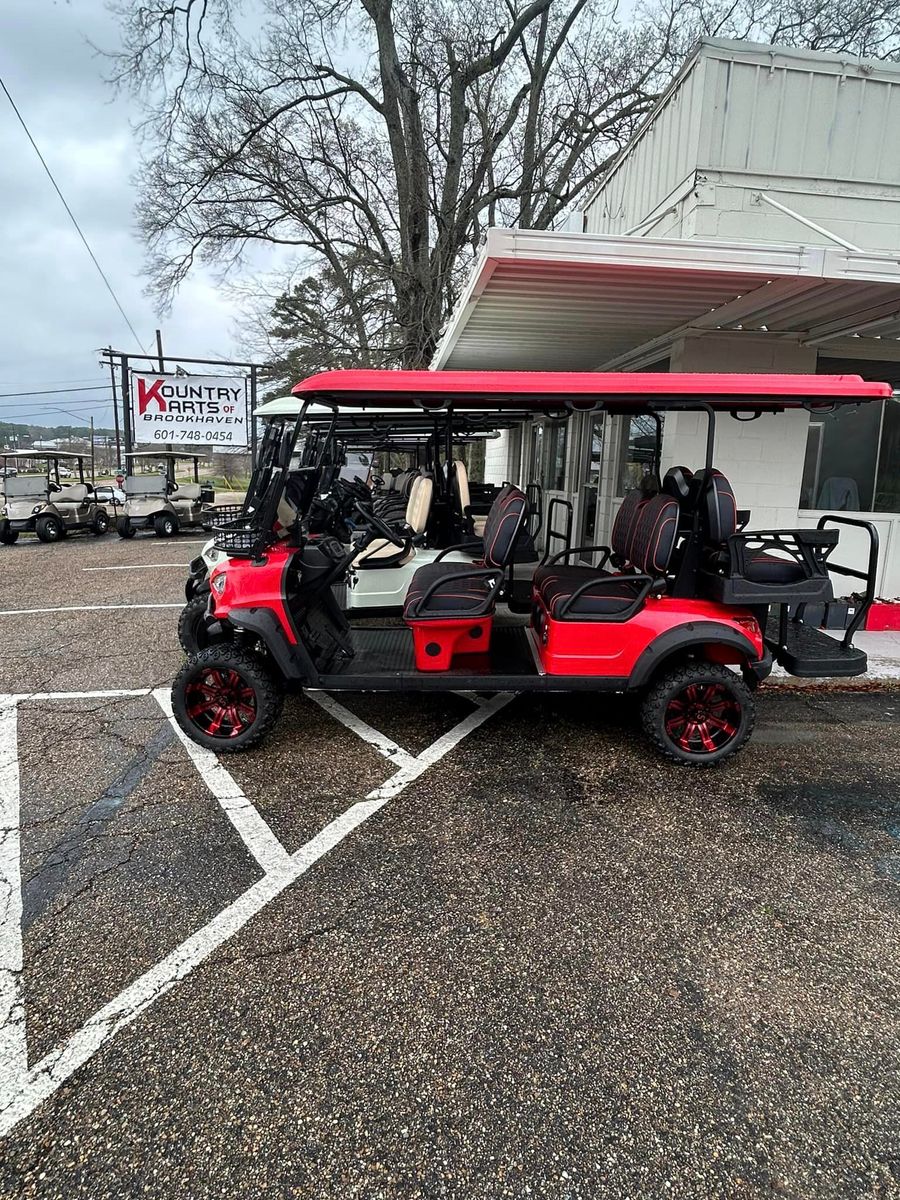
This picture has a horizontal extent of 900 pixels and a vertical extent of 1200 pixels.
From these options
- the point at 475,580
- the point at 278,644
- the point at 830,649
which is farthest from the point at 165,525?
the point at 830,649

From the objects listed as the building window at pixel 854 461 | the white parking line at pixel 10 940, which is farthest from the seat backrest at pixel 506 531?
the building window at pixel 854 461

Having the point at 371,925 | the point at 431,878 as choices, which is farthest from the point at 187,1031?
the point at 431,878

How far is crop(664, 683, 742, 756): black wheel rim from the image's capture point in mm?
3520

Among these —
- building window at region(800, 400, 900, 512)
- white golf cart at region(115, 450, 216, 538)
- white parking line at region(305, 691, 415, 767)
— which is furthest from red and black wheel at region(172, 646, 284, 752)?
white golf cart at region(115, 450, 216, 538)

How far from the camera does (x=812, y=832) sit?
3.00 metres

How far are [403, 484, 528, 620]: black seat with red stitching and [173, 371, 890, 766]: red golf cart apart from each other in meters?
0.01

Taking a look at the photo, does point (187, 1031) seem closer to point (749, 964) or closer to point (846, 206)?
point (749, 964)

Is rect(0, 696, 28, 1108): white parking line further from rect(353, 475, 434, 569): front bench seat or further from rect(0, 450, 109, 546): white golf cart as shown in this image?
rect(0, 450, 109, 546): white golf cart

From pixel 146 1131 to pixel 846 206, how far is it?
7.44 meters

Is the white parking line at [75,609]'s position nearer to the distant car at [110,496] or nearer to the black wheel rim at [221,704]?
the black wheel rim at [221,704]

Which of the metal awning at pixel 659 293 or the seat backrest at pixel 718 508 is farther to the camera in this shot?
the metal awning at pixel 659 293

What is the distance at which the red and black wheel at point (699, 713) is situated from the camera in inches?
136

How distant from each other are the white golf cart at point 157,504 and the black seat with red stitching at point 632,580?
10.4m

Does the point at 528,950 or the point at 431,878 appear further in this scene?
the point at 431,878
